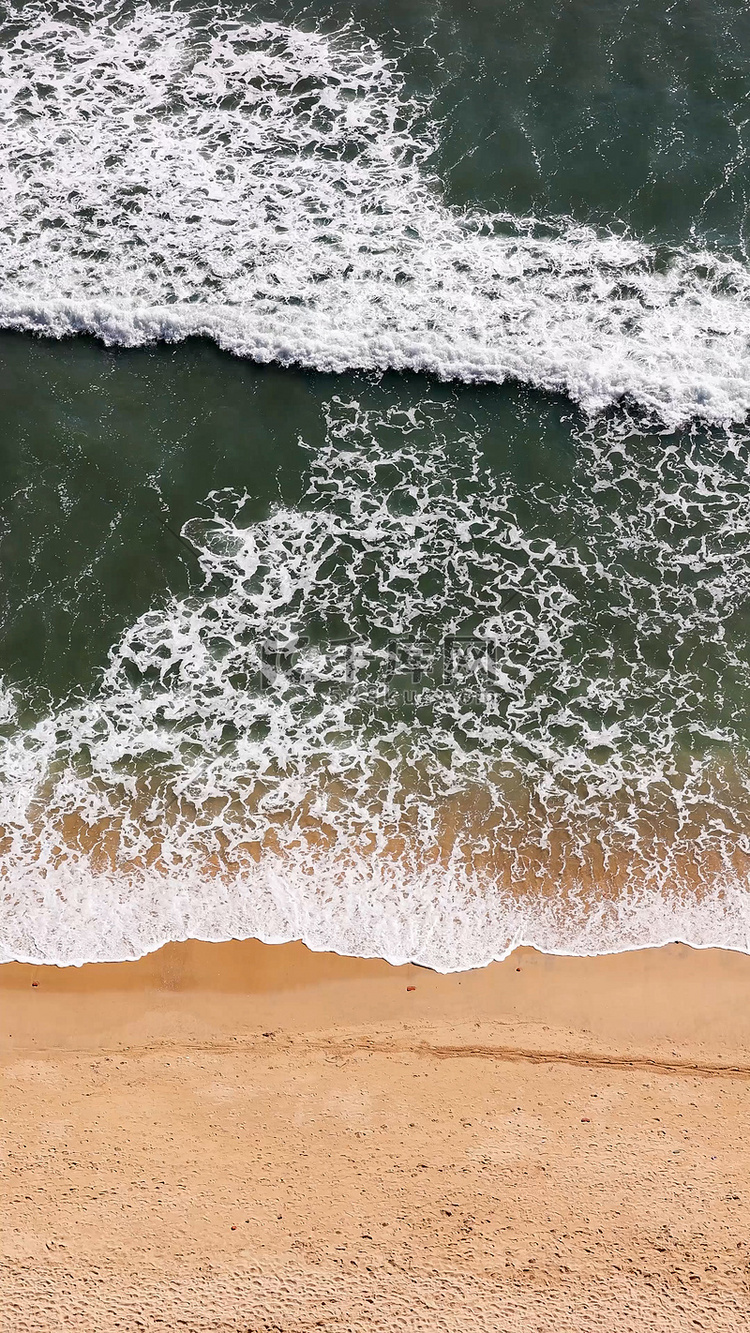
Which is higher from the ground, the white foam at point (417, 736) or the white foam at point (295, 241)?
the white foam at point (295, 241)

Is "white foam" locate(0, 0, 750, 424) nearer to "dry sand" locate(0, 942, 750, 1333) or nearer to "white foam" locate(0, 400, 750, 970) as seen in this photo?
"white foam" locate(0, 400, 750, 970)

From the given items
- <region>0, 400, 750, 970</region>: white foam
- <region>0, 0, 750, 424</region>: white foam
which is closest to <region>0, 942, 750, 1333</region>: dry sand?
<region>0, 400, 750, 970</region>: white foam

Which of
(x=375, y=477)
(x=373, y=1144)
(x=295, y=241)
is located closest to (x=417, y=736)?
(x=375, y=477)

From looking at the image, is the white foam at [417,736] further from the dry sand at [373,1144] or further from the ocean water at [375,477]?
the dry sand at [373,1144]

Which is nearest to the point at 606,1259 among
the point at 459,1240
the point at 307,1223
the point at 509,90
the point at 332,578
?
the point at 459,1240

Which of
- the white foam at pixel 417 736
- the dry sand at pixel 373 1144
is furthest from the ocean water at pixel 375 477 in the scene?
the dry sand at pixel 373 1144

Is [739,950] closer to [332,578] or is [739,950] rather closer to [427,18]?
[332,578]
